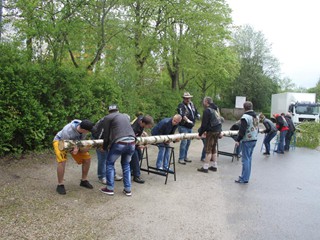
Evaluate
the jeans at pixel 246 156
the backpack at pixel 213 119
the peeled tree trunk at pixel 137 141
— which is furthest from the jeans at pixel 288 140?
the jeans at pixel 246 156

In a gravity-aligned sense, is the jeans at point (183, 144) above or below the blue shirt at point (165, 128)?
below

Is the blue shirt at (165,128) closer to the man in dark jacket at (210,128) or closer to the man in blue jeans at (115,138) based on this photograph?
the man in dark jacket at (210,128)

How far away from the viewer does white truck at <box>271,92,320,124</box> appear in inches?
1009

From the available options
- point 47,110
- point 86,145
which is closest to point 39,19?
point 47,110

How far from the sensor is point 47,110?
8.06 meters

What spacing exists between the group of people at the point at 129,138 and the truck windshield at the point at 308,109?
19946 millimetres

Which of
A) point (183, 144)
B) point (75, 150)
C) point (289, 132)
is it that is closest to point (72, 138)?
point (75, 150)

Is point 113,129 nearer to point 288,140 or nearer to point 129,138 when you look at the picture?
point 129,138

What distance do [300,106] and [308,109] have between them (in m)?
0.71

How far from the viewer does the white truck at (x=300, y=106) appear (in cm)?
2562

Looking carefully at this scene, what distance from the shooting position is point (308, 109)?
85.8 ft

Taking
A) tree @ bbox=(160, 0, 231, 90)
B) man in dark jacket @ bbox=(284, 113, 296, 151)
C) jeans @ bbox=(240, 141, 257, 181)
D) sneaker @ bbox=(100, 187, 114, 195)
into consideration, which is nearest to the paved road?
jeans @ bbox=(240, 141, 257, 181)

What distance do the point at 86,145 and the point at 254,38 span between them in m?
46.2

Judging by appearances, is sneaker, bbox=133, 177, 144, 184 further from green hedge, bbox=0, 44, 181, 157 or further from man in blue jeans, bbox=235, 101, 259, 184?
green hedge, bbox=0, 44, 181, 157
